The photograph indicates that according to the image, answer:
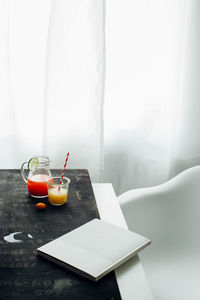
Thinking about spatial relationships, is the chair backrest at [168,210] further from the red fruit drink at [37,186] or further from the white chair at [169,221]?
the red fruit drink at [37,186]

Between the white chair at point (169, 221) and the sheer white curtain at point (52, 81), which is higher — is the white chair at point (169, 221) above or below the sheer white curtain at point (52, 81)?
below

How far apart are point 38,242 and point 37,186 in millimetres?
292

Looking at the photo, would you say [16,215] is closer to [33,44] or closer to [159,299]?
[159,299]

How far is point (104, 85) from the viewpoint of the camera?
2.18m

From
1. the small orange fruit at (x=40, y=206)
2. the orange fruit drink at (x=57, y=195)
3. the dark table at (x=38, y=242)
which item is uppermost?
the orange fruit drink at (x=57, y=195)

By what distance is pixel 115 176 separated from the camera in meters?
2.41

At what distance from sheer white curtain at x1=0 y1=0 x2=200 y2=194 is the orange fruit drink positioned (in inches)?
34.5

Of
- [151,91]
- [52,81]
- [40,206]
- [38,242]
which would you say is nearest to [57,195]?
[40,206]

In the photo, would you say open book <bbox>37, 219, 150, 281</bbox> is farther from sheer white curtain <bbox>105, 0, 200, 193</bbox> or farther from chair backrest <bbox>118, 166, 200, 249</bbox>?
sheer white curtain <bbox>105, 0, 200, 193</bbox>

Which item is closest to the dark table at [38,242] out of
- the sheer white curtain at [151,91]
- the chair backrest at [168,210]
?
the chair backrest at [168,210]

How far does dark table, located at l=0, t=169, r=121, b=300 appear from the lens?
3.10ft

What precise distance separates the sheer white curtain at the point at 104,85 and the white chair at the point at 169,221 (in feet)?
1.72

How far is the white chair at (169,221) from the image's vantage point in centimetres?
171

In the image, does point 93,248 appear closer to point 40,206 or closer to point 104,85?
point 40,206
